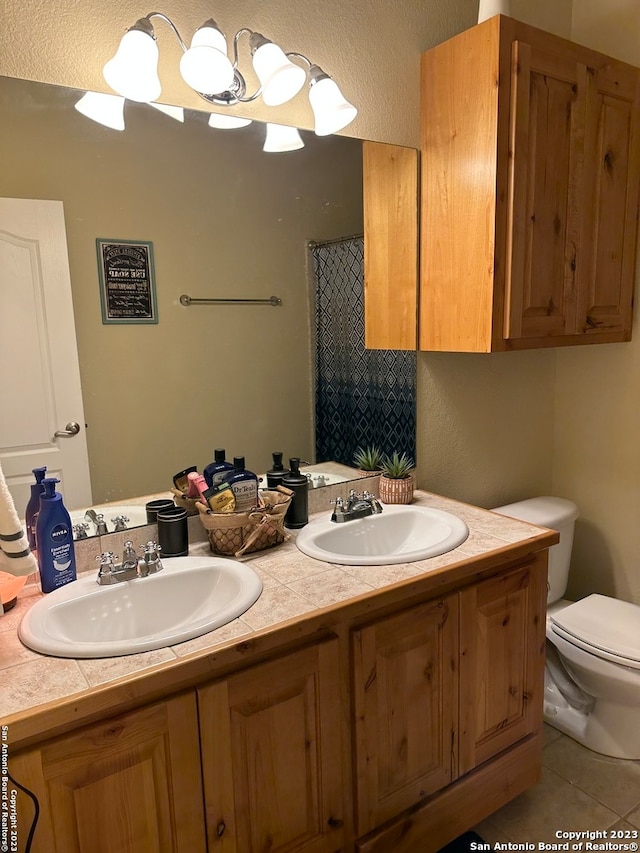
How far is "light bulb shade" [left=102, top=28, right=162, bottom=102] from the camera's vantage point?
1.32 m

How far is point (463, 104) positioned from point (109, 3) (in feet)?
3.17

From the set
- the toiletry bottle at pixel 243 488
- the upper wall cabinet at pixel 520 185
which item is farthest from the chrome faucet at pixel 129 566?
the upper wall cabinet at pixel 520 185

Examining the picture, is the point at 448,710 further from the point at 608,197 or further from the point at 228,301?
the point at 608,197

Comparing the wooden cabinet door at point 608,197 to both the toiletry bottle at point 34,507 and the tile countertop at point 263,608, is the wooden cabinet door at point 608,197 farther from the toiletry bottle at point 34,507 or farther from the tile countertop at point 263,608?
the toiletry bottle at point 34,507

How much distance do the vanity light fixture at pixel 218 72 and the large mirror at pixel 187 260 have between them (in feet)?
0.30

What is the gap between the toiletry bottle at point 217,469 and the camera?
5.20 feet

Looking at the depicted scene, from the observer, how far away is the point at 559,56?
1.73 m

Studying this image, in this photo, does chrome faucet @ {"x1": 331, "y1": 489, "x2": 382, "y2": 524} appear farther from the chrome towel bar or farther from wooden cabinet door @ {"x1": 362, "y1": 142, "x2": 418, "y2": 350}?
the chrome towel bar

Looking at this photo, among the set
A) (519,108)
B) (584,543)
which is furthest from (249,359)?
(584,543)

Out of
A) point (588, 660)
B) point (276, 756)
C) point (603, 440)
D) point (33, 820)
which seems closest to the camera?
point (33, 820)

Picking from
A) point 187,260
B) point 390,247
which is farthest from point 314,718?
point 390,247

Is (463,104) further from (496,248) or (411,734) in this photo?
(411,734)

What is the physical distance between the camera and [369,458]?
201 centimetres

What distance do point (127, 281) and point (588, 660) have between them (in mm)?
1774
